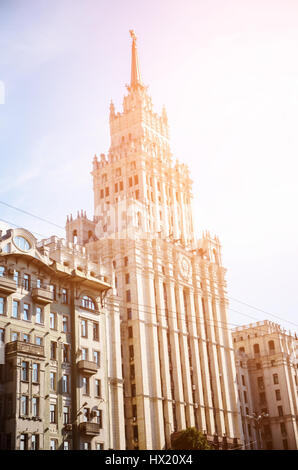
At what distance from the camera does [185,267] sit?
4035 inches

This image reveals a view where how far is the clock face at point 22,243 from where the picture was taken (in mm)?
64500

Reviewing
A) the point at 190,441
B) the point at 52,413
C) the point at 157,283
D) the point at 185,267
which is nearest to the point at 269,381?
the point at 185,267

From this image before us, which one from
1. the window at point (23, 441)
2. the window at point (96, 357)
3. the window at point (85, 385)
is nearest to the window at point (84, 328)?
the window at point (96, 357)

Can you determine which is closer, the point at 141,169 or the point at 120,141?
the point at 141,169

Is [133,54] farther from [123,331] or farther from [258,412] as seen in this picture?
[258,412]

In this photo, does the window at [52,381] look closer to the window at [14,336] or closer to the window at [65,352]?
the window at [65,352]

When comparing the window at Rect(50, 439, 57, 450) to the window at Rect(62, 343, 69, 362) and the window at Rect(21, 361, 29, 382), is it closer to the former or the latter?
the window at Rect(21, 361, 29, 382)

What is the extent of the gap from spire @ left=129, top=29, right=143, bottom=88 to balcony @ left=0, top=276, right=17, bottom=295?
68.5 m

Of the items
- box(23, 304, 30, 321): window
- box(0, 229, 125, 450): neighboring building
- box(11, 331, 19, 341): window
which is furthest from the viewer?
box(23, 304, 30, 321): window

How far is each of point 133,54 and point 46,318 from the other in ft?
249

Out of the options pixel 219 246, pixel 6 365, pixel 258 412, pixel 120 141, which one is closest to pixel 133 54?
pixel 120 141

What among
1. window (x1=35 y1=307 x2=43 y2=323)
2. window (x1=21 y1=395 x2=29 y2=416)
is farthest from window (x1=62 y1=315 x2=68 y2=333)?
window (x1=21 y1=395 x2=29 y2=416)

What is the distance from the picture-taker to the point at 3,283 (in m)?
61.2

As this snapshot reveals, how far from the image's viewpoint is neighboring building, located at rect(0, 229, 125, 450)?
193 ft
